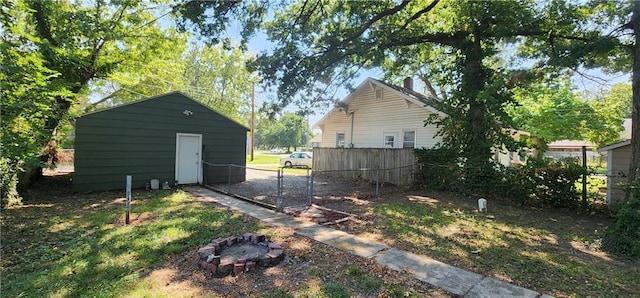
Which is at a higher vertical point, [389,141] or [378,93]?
[378,93]

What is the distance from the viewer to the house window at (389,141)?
14.3 metres

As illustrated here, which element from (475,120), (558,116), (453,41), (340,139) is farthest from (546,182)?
(558,116)

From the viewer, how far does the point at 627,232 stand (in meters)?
4.77

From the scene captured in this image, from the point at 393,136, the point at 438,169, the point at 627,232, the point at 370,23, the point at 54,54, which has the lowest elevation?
the point at 627,232

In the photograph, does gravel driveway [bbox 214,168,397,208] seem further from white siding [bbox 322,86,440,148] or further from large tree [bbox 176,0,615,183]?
large tree [bbox 176,0,615,183]

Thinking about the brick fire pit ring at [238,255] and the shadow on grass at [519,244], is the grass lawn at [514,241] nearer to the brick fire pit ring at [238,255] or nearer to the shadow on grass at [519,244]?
the shadow on grass at [519,244]

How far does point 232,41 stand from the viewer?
1083 centimetres

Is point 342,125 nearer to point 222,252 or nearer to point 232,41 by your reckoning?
point 232,41

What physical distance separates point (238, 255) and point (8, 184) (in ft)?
24.2

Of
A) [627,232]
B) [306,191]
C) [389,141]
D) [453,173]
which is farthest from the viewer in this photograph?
[389,141]

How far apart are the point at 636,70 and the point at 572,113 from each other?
1667 cm

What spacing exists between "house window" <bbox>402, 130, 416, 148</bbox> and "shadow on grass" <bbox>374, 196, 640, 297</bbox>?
5591 mm

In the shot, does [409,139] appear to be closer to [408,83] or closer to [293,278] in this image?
[408,83]

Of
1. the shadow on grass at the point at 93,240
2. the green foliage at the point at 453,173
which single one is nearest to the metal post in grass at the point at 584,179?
the green foliage at the point at 453,173
